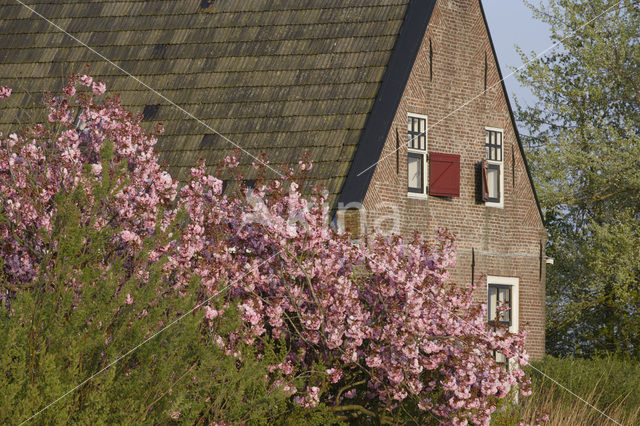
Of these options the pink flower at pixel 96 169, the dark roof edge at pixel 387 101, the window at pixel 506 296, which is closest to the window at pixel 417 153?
the dark roof edge at pixel 387 101

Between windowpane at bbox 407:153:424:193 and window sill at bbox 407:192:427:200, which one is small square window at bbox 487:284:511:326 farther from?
windowpane at bbox 407:153:424:193

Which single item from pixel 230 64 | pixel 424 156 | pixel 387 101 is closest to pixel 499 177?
pixel 424 156

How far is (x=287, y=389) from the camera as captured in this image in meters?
9.55

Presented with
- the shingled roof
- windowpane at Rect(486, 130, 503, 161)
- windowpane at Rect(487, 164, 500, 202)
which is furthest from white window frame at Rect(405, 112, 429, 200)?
windowpane at Rect(487, 164, 500, 202)

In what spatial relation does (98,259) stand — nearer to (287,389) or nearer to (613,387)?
(287,389)

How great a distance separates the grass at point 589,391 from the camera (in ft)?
51.0

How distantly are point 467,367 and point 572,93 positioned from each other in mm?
18253

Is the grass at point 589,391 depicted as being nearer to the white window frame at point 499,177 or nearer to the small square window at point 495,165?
the white window frame at point 499,177

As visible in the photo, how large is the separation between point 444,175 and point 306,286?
886cm

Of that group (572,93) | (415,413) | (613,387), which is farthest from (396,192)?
(572,93)

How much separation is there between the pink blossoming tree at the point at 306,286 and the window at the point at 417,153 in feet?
25.1

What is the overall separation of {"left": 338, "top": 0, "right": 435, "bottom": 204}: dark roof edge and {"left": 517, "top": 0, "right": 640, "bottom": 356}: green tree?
860 centimetres

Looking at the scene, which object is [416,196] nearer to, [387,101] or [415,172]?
[415,172]

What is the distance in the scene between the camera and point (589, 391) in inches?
720
